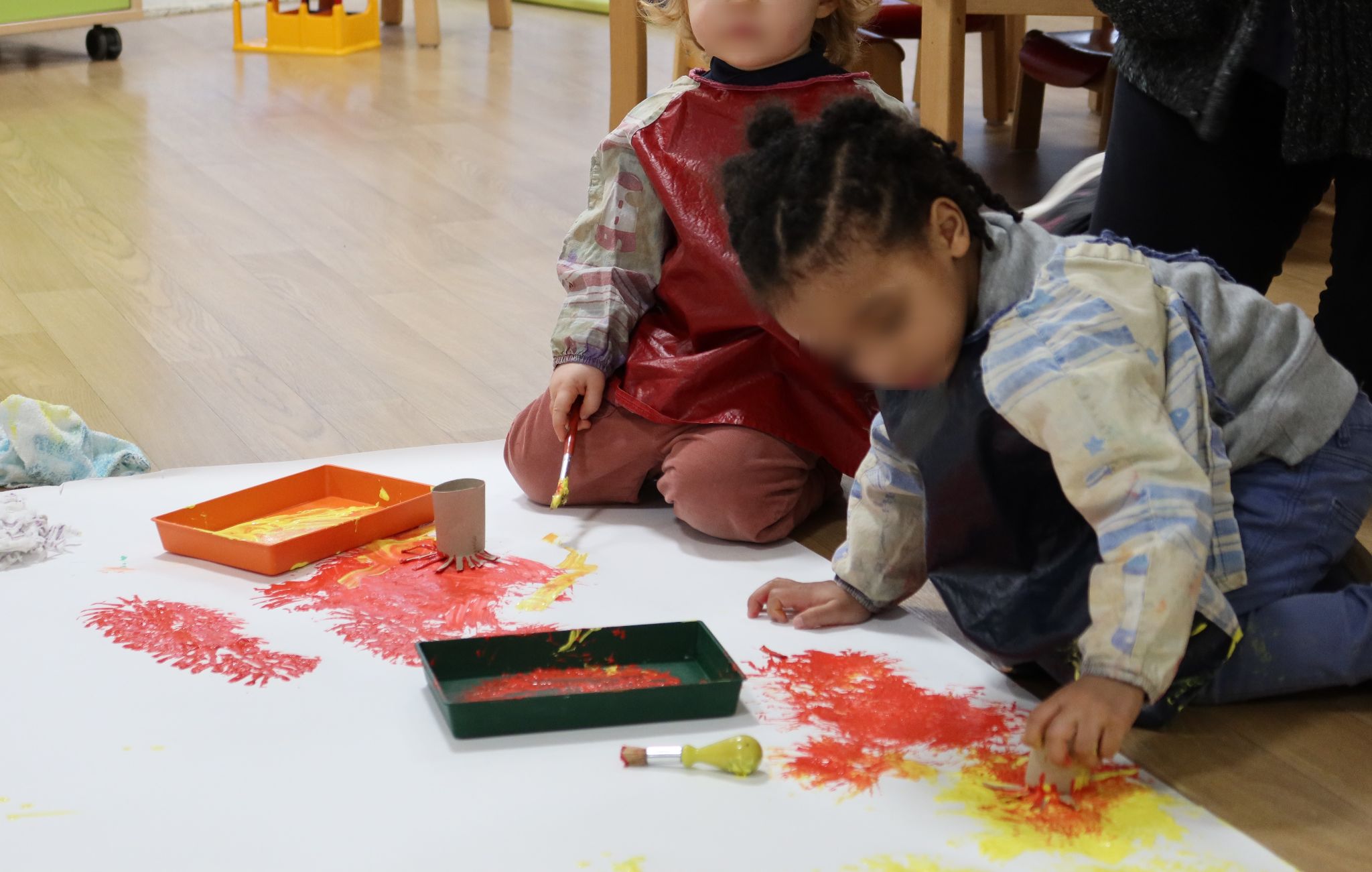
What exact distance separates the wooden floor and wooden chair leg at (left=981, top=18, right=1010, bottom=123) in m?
0.06

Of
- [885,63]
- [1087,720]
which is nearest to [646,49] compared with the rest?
[885,63]

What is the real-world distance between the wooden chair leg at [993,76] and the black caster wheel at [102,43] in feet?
7.56

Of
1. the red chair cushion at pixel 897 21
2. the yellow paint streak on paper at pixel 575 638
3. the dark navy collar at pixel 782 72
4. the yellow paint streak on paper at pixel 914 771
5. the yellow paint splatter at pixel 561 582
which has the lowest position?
the yellow paint splatter at pixel 561 582

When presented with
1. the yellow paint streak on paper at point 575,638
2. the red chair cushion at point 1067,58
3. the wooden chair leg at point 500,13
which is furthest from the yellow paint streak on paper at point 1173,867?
the wooden chair leg at point 500,13

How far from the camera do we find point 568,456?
1.43 metres

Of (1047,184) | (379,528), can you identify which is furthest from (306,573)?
(1047,184)

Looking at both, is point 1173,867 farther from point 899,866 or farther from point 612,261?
point 612,261

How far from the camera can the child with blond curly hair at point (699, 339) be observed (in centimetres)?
140

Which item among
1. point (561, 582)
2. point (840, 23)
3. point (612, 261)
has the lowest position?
point (561, 582)

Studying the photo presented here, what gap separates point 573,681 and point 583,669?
2cm

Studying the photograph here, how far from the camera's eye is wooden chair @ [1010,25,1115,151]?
115 inches

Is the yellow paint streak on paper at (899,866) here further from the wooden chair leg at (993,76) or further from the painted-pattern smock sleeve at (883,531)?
the wooden chair leg at (993,76)

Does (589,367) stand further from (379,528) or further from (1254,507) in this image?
(1254,507)

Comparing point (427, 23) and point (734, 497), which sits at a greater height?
point (427, 23)
